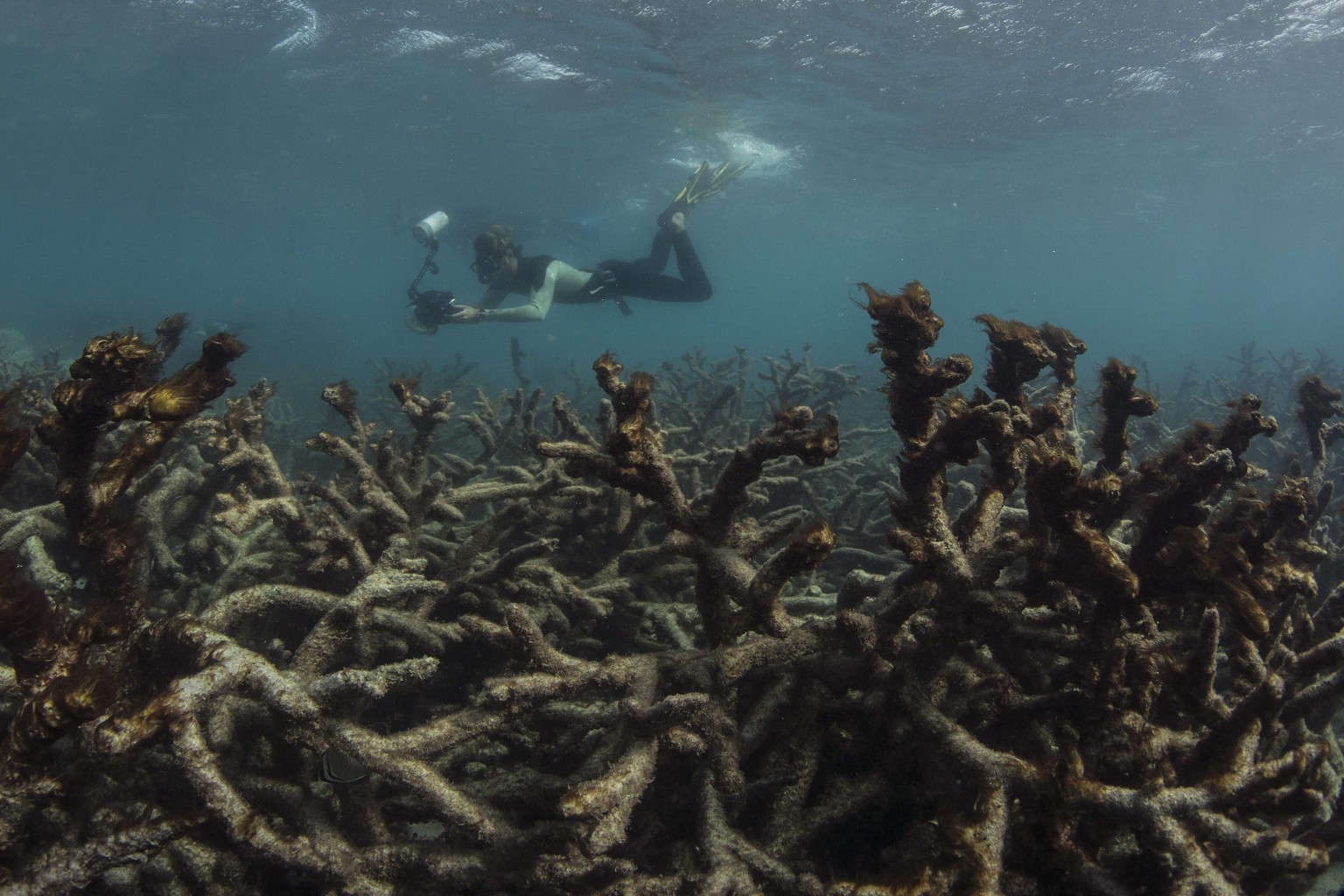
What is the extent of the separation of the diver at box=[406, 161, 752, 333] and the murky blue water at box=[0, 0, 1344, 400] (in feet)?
34.2

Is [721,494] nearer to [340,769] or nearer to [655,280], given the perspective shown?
[340,769]

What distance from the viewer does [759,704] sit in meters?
2.33

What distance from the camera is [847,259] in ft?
254

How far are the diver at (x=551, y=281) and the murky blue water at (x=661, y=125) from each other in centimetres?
1043

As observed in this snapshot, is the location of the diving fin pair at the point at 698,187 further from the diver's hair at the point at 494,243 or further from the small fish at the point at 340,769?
the small fish at the point at 340,769

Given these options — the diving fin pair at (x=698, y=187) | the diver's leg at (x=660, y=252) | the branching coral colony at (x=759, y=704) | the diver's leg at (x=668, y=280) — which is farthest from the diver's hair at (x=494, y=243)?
the branching coral colony at (x=759, y=704)

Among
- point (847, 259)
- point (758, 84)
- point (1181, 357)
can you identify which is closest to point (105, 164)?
point (758, 84)

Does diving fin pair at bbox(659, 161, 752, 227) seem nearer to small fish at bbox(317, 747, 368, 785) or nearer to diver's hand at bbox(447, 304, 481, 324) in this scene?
diver's hand at bbox(447, 304, 481, 324)

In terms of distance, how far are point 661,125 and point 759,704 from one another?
97.0ft

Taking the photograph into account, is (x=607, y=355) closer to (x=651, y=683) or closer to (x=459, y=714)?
(x=651, y=683)

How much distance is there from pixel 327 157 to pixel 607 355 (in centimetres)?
4178

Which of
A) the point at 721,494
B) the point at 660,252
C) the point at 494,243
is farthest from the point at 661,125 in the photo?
the point at 721,494

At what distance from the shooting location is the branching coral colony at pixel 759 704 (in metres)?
1.75

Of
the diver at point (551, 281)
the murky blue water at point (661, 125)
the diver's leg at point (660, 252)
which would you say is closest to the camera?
the diver at point (551, 281)
